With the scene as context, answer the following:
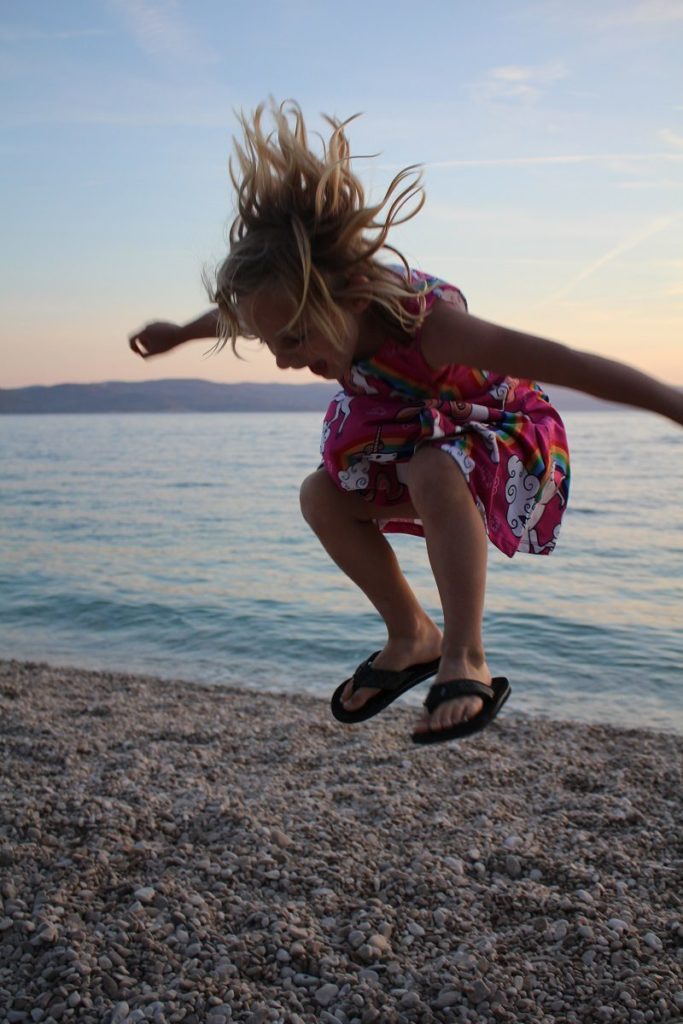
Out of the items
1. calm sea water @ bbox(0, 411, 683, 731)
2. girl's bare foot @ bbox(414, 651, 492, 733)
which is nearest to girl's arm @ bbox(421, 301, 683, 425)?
girl's bare foot @ bbox(414, 651, 492, 733)

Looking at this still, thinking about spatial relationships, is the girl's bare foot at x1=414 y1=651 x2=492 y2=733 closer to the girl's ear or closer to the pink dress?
the pink dress

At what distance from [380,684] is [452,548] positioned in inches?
27.2

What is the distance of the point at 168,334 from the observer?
11.7 ft

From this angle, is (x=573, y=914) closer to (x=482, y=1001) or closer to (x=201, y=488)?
(x=482, y=1001)

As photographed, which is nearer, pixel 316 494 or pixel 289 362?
pixel 289 362

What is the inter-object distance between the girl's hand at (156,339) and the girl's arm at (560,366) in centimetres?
127

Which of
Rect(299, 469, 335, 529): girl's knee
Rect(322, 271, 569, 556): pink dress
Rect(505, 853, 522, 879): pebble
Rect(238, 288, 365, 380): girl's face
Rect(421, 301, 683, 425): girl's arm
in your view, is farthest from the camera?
Rect(505, 853, 522, 879): pebble

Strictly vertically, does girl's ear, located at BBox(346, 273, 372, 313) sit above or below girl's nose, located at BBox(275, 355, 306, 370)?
above

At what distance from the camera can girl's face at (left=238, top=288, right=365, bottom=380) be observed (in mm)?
2775

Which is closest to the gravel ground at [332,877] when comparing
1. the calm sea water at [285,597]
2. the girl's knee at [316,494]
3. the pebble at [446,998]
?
the pebble at [446,998]

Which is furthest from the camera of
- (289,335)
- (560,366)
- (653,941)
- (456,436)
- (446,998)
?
(653,941)

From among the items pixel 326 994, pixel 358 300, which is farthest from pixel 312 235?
pixel 326 994

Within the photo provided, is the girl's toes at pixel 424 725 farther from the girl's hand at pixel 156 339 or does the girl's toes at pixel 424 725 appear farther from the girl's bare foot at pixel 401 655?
the girl's hand at pixel 156 339

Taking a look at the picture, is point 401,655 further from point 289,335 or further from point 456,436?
point 289,335
